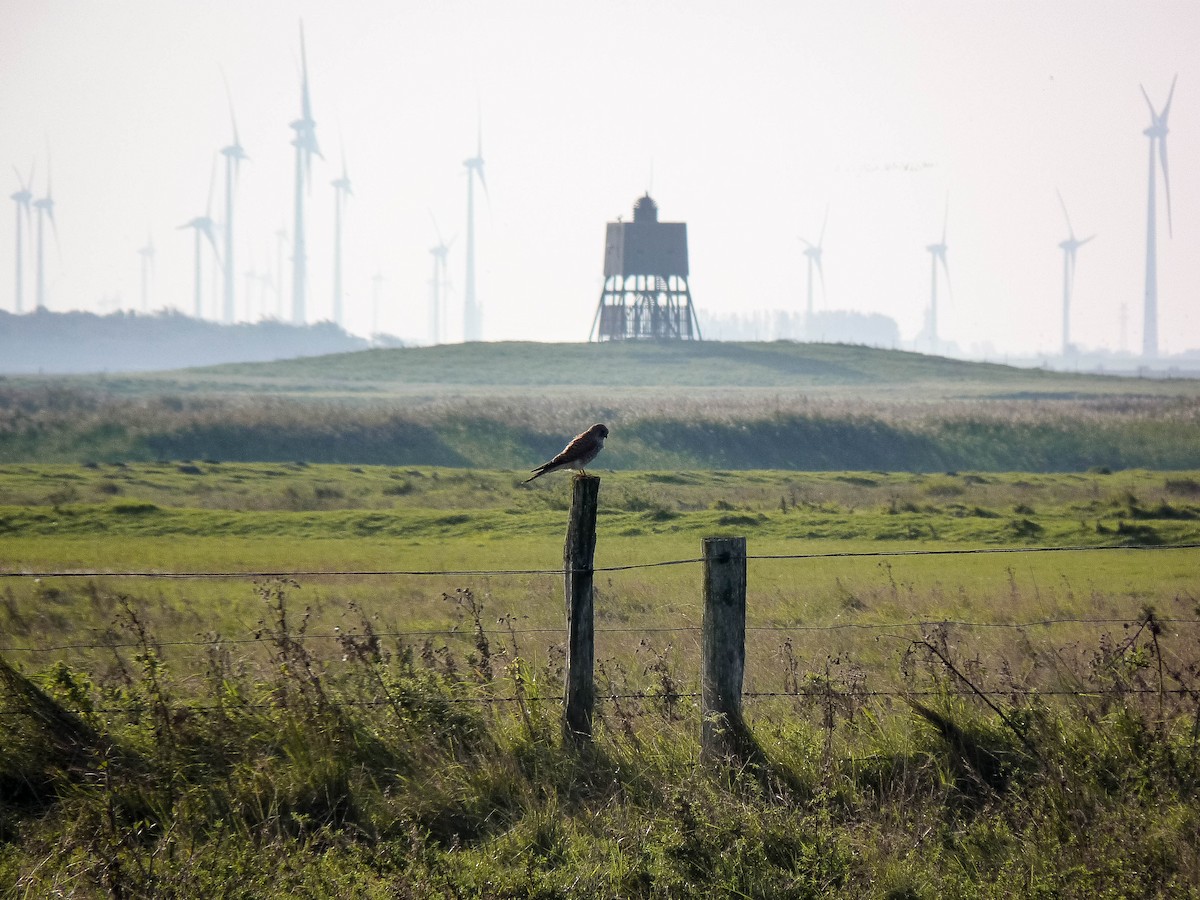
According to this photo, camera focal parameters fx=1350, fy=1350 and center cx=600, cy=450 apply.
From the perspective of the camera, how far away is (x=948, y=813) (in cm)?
838

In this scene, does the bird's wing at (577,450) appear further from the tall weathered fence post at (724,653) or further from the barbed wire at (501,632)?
the tall weathered fence post at (724,653)

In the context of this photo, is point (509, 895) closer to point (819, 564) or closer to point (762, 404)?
point (819, 564)

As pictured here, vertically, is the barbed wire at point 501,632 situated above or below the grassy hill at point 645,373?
below

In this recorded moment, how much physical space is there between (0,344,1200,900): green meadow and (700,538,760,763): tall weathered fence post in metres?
0.18

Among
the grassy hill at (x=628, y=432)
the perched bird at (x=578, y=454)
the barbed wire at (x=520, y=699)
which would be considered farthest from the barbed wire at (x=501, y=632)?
the grassy hill at (x=628, y=432)

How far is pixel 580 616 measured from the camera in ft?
28.0

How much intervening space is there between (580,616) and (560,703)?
80 cm

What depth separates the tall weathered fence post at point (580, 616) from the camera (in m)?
8.53

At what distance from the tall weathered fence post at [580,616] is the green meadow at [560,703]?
0.20 metres

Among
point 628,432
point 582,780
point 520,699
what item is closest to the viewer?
point 582,780

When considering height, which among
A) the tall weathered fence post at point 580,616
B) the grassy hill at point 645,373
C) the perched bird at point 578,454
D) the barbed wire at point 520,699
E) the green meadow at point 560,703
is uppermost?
the grassy hill at point 645,373

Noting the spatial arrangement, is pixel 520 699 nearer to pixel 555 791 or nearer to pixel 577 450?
pixel 555 791

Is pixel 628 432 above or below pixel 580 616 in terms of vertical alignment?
above

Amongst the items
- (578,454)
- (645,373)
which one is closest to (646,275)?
(645,373)
